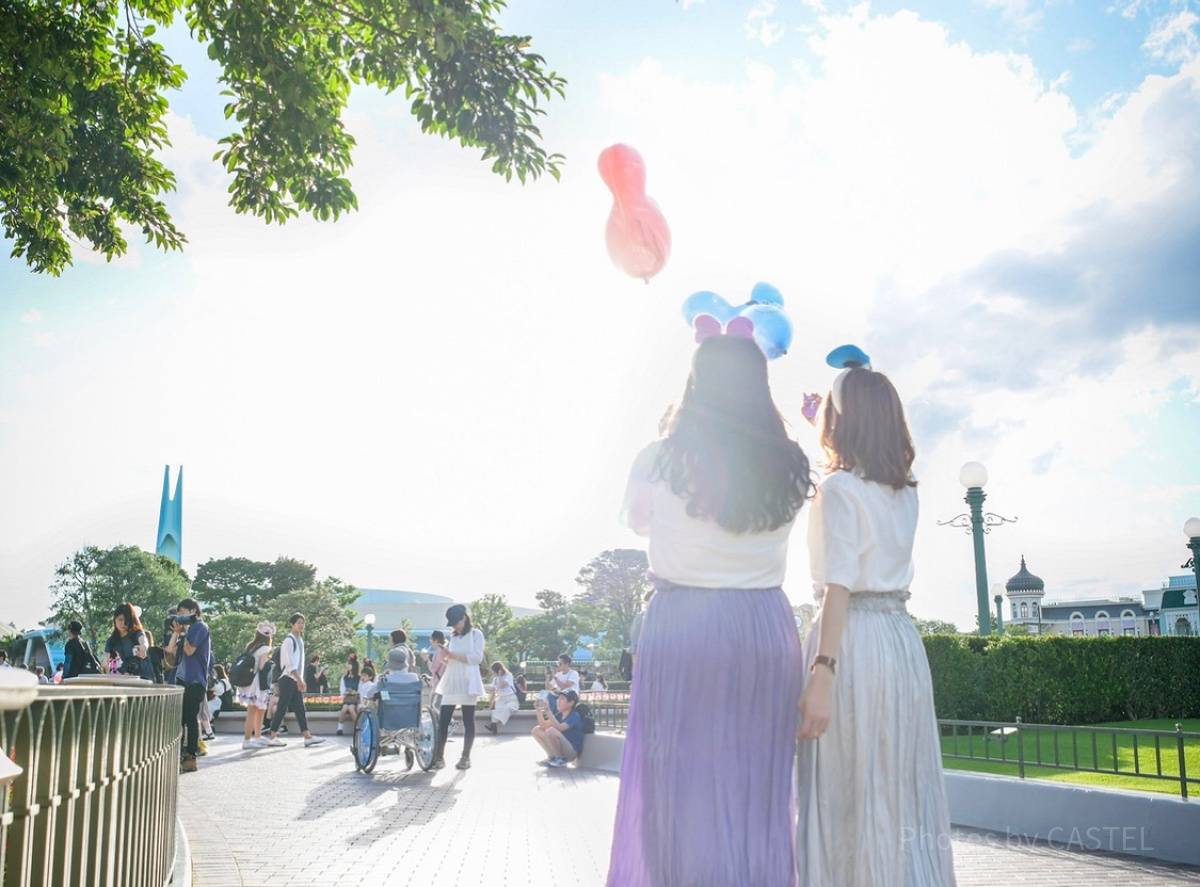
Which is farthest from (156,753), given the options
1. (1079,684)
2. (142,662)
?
(1079,684)

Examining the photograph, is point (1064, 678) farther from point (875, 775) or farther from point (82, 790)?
point (82, 790)

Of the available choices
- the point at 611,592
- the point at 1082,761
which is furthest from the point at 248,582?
the point at 1082,761

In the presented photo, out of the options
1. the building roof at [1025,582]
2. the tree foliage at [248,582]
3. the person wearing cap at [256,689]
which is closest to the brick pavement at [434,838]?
the person wearing cap at [256,689]

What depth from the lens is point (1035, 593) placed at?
110 m

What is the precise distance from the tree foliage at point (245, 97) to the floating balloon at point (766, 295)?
2.68m

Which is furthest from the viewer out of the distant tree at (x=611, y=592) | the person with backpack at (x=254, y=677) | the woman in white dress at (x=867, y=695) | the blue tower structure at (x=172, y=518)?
the distant tree at (x=611, y=592)

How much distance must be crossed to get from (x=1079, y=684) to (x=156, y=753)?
1585cm

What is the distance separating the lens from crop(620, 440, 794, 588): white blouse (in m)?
3.69

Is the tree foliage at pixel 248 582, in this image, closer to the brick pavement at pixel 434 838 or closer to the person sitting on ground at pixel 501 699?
the person sitting on ground at pixel 501 699

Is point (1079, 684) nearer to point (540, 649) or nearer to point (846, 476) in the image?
point (846, 476)

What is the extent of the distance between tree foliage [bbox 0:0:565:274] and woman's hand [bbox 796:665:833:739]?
5.06 m

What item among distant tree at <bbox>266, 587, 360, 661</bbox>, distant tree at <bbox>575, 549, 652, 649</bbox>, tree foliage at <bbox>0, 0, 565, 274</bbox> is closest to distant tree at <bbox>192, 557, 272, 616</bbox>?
distant tree at <bbox>266, 587, 360, 661</bbox>

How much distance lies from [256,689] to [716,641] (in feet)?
46.0

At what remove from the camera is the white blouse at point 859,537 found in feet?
12.3
